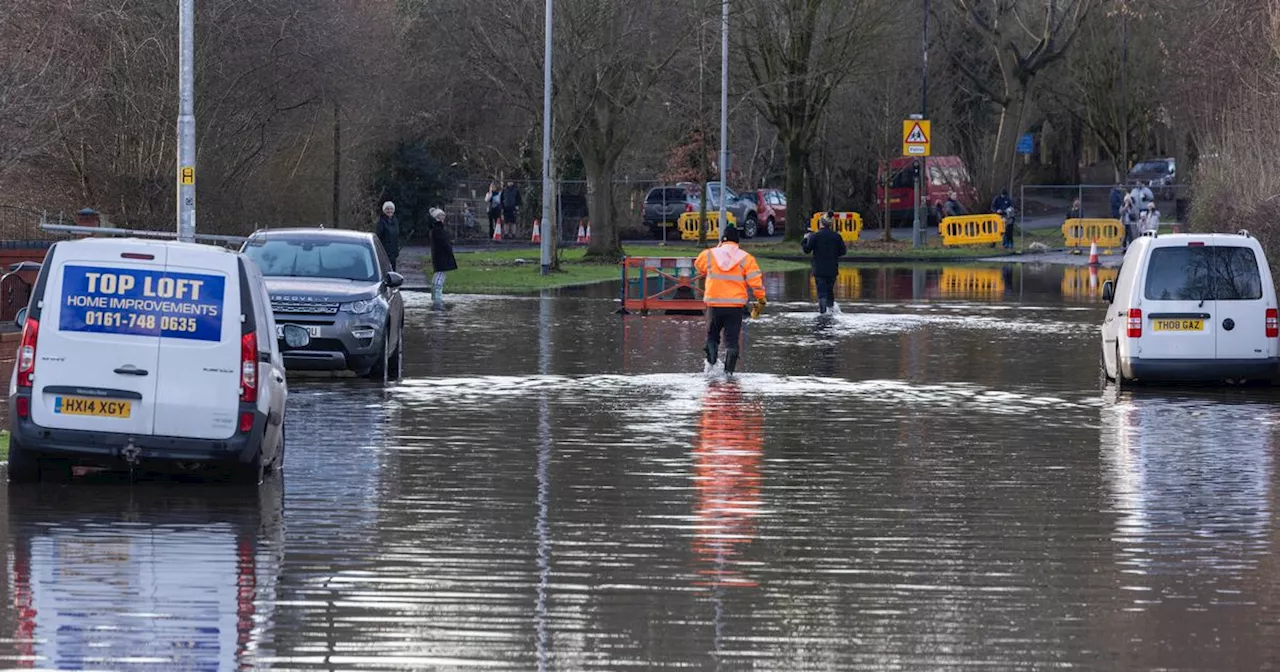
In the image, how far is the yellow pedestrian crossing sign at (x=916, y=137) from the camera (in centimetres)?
5881

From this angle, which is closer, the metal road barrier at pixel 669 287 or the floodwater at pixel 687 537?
the floodwater at pixel 687 537

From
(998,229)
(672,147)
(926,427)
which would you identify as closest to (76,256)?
(926,427)

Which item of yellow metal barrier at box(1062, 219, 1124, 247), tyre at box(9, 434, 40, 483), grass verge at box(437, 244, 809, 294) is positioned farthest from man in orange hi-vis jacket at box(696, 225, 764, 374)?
yellow metal barrier at box(1062, 219, 1124, 247)

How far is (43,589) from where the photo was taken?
9.59 m

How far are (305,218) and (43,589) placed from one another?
1315 inches

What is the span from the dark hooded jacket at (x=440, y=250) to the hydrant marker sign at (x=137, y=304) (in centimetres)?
2151

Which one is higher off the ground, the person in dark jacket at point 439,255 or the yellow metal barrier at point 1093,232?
the yellow metal barrier at point 1093,232

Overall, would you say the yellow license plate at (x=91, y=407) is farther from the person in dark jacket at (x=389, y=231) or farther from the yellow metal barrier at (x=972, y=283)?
the yellow metal barrier at (x=972, y=283)

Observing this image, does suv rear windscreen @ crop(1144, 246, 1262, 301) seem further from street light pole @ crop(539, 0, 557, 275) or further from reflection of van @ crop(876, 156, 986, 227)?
reflection of van @ crop(876, 156, 986, 227)

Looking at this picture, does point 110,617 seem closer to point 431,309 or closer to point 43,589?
point 43,589

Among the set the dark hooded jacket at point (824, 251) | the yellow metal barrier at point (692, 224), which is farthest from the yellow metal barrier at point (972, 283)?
the yellow metal barrier at point (692, 224)

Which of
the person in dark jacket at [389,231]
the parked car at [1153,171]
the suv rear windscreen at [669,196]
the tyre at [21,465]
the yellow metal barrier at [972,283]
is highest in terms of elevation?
the parked car at [1153,171]

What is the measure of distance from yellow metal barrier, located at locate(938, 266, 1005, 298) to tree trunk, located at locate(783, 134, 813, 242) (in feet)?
28.3

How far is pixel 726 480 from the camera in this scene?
45.5 feet
